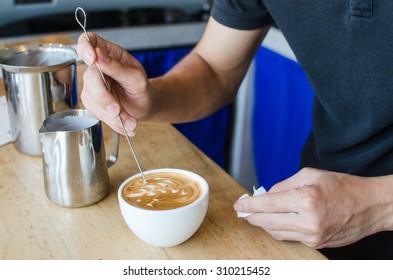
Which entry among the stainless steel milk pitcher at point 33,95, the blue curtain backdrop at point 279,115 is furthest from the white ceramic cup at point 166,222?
the blue curtain backdrop at point 279,115

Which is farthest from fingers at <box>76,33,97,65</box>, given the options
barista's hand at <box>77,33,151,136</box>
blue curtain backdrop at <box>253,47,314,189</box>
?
blue curtain backdrop at <box>253,47,314,189</box>

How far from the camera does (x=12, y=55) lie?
3.33ft

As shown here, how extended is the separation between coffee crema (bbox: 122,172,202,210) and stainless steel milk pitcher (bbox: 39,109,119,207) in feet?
0.26

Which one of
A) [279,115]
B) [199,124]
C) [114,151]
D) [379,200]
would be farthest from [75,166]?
[199,124]

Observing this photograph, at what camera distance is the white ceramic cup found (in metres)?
0.65

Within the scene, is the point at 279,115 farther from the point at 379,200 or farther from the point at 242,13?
the point at 379,200

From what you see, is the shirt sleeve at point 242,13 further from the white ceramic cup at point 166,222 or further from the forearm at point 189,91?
the white ceramic cup at point 166,222

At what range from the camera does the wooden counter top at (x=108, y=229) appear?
2.24 ft

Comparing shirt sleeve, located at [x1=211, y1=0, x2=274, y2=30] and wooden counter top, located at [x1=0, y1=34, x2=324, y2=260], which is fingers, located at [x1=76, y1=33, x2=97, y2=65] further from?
shirt sleeve, located at [x1=211, y1=0, x2=274, y2=30]

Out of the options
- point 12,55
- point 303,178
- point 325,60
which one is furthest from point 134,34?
point 303,178

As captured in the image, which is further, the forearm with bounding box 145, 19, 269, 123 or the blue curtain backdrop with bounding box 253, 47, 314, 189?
the blue curtain backdrop with bounding box 253, 47, 314, 189

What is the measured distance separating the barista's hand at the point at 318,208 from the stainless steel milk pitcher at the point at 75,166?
224mm

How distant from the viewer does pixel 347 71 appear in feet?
3.11

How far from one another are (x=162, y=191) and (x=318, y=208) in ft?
0.71
